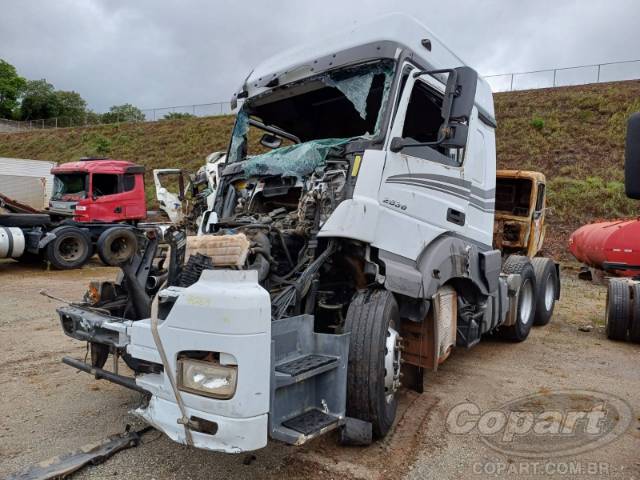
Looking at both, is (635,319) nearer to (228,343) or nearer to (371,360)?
(371,360)

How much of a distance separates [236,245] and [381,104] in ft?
5.58

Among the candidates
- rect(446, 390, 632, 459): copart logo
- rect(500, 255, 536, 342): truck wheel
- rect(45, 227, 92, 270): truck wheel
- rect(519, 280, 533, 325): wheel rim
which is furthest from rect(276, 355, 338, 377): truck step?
rect(45, 227, 92, 270): truck wheel

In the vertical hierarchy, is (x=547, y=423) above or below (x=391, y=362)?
below

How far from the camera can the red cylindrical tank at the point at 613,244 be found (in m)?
9.05

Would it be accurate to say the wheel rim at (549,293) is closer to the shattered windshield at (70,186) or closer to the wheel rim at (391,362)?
the wheel rim at (391,362)

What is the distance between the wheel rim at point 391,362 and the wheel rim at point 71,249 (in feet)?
37.0

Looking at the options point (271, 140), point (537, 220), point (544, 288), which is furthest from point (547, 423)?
point (537, 220)

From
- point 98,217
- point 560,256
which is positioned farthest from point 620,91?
point 98,217

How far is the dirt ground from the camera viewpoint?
127 inches

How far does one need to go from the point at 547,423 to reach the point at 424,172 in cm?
217

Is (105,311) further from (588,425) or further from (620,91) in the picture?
(620,91)

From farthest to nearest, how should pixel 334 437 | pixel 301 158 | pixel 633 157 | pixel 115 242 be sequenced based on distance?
pixel 115 242 < pixel 301 158 < pixel 334 437 < pixel 633 157

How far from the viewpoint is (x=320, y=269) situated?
366 cm

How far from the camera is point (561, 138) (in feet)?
76.1
